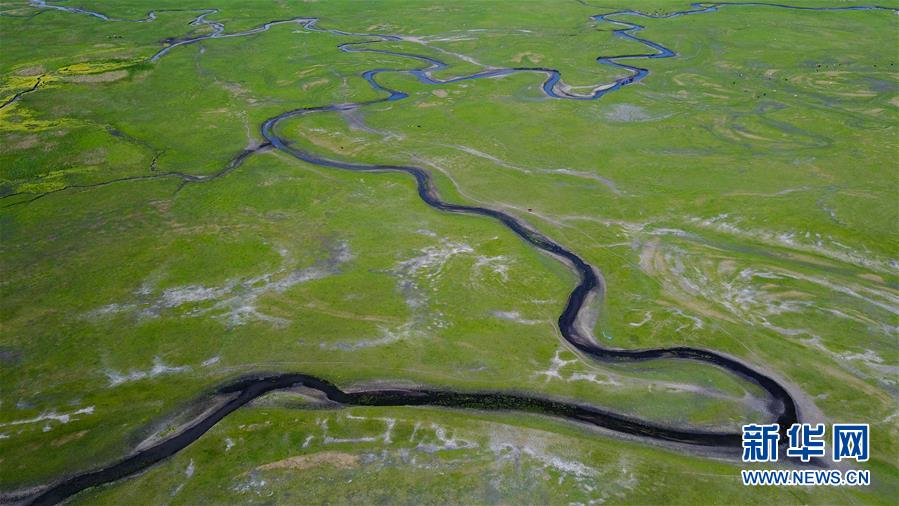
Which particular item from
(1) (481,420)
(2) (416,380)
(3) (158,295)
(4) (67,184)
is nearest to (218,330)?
(3) (158,295)

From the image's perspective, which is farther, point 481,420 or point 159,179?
point 159,179

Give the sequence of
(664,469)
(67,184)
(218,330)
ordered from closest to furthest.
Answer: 1. (664,469)
2. (218,330)
3. (67,184)

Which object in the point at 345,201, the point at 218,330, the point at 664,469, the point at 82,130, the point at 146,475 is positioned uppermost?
the point at 82,130

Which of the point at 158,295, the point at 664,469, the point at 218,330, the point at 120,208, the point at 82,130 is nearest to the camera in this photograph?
the point at 664,469

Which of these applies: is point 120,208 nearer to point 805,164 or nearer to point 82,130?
point 82,130

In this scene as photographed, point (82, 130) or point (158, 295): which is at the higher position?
point (82, 130)

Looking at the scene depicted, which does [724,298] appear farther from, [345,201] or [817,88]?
[817,88]
